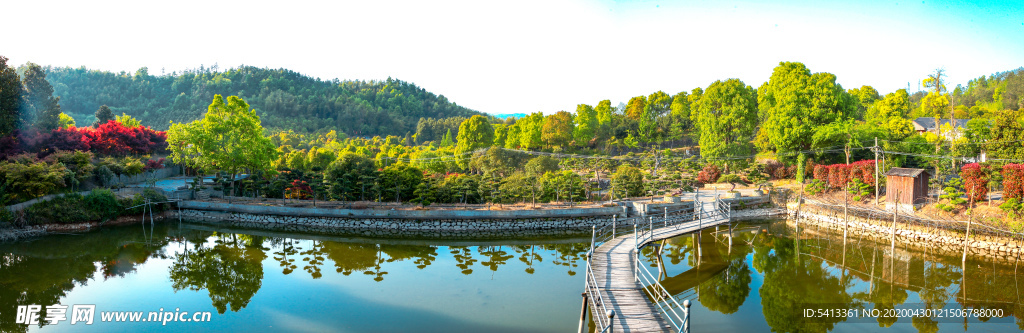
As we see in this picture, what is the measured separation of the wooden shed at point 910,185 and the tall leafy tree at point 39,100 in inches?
1767

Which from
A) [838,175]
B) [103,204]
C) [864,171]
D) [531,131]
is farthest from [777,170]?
[103,204]

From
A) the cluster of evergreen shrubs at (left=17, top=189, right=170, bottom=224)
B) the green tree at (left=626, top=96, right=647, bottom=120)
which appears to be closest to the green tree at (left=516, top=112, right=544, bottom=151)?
the green tree at (left=626, top=96, right=647, bottom=120)

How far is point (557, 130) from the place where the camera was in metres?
42.7

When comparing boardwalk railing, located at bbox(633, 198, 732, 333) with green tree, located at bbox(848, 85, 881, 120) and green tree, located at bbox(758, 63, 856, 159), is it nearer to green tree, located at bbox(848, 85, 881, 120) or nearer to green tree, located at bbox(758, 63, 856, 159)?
green tree, located at bbox(758, 63, 856, 159)

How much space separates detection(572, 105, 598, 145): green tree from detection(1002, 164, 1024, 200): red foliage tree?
1092 inches

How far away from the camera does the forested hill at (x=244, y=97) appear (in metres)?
66.8

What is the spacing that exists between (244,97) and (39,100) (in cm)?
4858

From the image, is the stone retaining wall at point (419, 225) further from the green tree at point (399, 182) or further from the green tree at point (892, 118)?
the green tree at point (892, 118)

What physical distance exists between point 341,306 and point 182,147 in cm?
2511

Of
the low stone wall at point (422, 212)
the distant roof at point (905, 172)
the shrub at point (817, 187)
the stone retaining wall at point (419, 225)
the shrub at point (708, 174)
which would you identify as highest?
the distant roof at point (905, 172)

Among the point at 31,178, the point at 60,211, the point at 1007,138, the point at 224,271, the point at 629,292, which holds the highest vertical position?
the point at 1007,138

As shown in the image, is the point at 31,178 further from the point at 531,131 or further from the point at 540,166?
the point at 531,131

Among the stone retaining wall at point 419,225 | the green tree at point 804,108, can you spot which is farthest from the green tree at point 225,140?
the green tree at point 804,108

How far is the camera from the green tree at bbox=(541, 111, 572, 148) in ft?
140
